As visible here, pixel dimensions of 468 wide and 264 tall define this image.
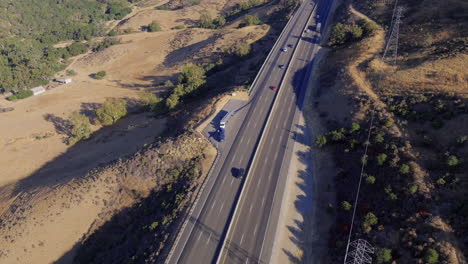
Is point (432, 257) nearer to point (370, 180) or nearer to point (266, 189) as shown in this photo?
point (370, 180)

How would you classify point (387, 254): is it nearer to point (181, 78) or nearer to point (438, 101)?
point (438, 101)

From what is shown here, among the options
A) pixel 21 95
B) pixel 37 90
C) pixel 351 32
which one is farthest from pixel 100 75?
pixel 351 32

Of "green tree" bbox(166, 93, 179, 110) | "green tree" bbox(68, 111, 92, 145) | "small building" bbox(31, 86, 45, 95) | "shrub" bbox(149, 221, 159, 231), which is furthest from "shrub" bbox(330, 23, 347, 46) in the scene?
"small building" bbox(31, 86, 45, 95)

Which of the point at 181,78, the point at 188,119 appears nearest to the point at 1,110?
the point at 181,78

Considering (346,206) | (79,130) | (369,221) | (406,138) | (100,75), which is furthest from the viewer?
(100,75)

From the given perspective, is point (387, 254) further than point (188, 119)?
No

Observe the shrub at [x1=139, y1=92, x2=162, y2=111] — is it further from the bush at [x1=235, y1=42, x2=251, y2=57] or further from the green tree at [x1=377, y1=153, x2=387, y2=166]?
the green tree at [x1=377, y1=153, x2=387, y2=166]
